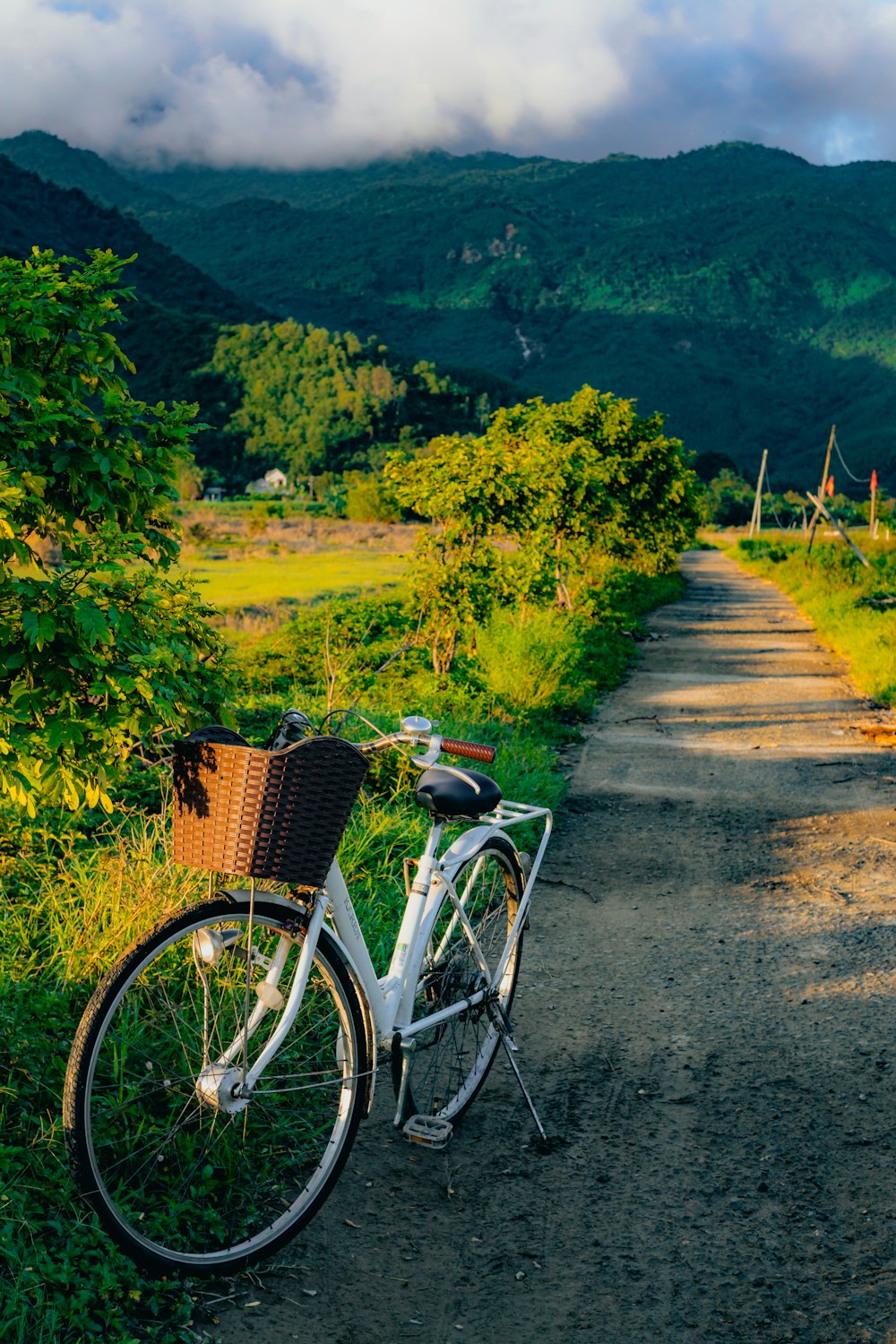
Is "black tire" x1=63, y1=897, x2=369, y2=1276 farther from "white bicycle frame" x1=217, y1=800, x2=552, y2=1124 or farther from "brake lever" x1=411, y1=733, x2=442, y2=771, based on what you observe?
"brake lever" x1=411, y1=733, x2=442, y2=771

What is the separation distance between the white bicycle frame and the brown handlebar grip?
269 millimetres

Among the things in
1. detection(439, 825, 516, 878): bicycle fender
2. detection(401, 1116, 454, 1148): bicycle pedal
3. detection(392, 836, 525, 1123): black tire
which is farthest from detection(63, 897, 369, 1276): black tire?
detection(439, 825, 516, 878): bicycle fender

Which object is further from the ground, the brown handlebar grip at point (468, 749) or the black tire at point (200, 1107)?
the brown handlebar grip at point (468, 749)

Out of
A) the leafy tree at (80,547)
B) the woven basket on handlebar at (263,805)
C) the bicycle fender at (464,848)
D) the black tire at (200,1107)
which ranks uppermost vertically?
the leafy tree at (80,547)

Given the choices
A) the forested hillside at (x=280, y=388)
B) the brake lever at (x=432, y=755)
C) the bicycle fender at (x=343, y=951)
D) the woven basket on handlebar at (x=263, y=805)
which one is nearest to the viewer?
the woven basket on handlebar at (x=263, y=805)

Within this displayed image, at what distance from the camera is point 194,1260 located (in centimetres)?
272

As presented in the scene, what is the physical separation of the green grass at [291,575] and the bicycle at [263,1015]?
21921 millimetres

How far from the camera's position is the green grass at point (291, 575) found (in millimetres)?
31181

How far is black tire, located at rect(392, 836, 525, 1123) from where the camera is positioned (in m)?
3.59

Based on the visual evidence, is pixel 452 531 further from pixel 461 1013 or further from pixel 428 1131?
pixel 428 1131

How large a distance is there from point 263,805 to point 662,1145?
182 cm

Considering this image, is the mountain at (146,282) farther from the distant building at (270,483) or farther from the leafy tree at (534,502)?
the leafy tree at (534,502)

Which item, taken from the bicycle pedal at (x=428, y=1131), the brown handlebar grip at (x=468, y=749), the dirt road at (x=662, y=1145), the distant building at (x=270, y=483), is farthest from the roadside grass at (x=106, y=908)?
the distant building at (x=270, y=483)

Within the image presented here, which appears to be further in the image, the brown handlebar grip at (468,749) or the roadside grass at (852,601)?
the roadside grass at (852,601)
